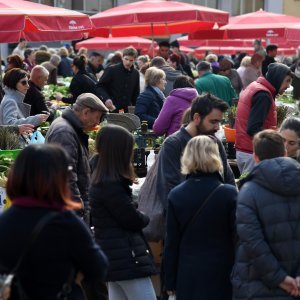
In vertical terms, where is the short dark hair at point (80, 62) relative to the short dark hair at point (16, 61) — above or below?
below

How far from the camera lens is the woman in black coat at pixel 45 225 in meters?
3.79

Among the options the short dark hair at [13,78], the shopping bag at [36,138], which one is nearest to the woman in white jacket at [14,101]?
the short dark hair at [13,78]

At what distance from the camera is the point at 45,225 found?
12.4ft

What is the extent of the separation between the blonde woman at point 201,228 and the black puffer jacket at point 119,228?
0.24 meters

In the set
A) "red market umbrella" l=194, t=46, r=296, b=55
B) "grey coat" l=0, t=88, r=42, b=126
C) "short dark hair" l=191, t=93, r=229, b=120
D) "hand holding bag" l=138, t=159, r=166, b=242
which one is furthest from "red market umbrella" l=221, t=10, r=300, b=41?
"red market umbrella" l=194, t=46, r=296, b=55

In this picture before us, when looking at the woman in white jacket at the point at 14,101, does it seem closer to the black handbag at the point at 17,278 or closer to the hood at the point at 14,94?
the hood at the point at 14,94

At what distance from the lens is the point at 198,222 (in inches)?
205

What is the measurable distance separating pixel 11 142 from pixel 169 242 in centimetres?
304

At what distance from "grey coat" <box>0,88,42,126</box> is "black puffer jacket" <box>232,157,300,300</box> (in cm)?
393

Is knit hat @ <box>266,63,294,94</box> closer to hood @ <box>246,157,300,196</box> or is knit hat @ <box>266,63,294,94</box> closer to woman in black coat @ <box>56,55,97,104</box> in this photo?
hood @ <box>246,157,300,196</box>

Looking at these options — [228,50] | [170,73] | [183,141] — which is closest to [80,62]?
[170,73]

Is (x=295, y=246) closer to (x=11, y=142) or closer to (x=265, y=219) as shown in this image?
(x=265, y=219)

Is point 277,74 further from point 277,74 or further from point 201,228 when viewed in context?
point 201,228

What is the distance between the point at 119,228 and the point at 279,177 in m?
1.11
